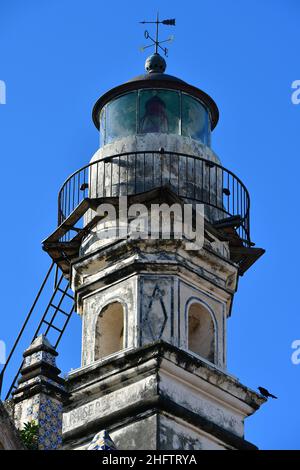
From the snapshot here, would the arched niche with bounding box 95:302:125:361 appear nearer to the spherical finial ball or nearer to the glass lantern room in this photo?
the glass lantern room

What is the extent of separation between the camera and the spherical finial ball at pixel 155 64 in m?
35.8

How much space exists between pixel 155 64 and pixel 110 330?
5383 millimetres

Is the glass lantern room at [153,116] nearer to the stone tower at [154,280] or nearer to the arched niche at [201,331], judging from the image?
the stone tower at [154,280]

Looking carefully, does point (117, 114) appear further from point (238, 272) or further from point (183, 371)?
point (183, 371)

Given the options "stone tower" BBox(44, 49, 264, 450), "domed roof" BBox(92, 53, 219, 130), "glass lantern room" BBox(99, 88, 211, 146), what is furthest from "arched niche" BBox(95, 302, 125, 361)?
"domed roof" BBox(92, 53, 219, 130)

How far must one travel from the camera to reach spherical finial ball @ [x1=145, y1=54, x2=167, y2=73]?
35.8m

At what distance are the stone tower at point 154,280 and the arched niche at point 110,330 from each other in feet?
0.05

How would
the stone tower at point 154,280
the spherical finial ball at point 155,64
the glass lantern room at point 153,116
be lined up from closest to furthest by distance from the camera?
1. the stone tower at point 154,280
2. the glass lantern room at point 153,116
3. the spherical finial ball at point 155,64

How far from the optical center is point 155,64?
118 feet

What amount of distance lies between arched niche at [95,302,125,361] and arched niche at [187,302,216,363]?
1.03 metres

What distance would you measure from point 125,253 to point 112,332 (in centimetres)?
119

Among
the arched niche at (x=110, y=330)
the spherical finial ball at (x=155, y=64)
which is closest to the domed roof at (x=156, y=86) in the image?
the spherical finial ball at (x=155, y=64)

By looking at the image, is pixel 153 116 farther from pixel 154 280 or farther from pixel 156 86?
pixel 154 280
